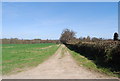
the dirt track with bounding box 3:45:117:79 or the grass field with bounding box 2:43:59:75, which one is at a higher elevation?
the dirt track with bounding box 3:45:117:79

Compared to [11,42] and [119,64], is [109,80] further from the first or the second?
[11,42]

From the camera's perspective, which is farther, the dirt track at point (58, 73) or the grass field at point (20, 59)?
the grass field at point (20, 59)

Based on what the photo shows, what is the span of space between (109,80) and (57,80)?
2703 mm

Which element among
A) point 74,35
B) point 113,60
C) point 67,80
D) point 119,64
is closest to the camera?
point 67,80

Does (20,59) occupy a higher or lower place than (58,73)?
lower

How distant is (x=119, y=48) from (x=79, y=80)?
5.72 meters

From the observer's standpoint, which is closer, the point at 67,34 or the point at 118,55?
the point at 118,55

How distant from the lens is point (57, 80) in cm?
837

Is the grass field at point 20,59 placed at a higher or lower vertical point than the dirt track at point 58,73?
lower

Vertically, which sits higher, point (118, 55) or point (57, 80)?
point (118, 55)

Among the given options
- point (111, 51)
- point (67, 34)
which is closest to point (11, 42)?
point (67, 34)

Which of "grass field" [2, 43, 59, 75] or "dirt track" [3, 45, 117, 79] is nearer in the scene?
"dirt track" [3, 45, 117, 79]

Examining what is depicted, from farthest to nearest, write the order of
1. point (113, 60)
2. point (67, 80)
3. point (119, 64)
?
point (113, 60)
point (119, 64)
point (67, 80)

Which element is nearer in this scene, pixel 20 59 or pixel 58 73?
pixel 58 73
